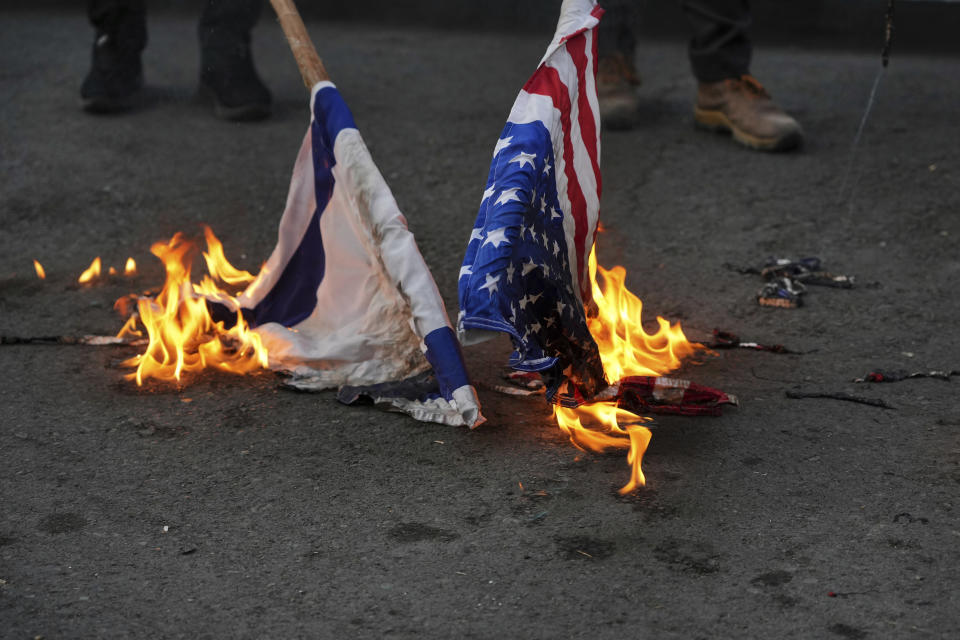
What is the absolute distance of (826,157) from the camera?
520cm

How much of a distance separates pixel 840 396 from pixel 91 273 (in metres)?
2.84

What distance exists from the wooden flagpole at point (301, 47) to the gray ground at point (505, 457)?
966mm

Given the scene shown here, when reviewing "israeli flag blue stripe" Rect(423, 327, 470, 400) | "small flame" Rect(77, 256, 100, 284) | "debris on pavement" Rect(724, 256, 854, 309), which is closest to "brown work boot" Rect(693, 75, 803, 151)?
"debris on pavement" Rect(724, 256, 854, 309)

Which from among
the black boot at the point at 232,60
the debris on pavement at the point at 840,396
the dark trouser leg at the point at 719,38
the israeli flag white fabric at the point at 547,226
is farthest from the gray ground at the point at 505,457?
the black boot at the point at 232,60

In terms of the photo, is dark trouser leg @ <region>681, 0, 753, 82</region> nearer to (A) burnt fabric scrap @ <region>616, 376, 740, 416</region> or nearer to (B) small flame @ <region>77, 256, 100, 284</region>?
(A) burnt fabric scrap @ <region>616, 376, 740, 416</region>

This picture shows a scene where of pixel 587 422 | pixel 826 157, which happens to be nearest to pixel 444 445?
pixel 587 422

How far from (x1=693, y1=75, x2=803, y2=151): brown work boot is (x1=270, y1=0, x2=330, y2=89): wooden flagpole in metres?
2.54

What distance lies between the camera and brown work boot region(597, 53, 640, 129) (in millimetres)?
5613

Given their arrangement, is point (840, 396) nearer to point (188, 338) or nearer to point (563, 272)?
point (563, 272)

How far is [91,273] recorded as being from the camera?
4289 millimetres

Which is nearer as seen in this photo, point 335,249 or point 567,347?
point 567,347

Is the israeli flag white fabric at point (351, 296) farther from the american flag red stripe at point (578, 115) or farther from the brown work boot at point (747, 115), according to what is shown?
the brown work boot at point (747, 115)

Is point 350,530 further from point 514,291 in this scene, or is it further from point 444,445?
point 514,291

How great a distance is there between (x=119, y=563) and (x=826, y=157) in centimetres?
394
